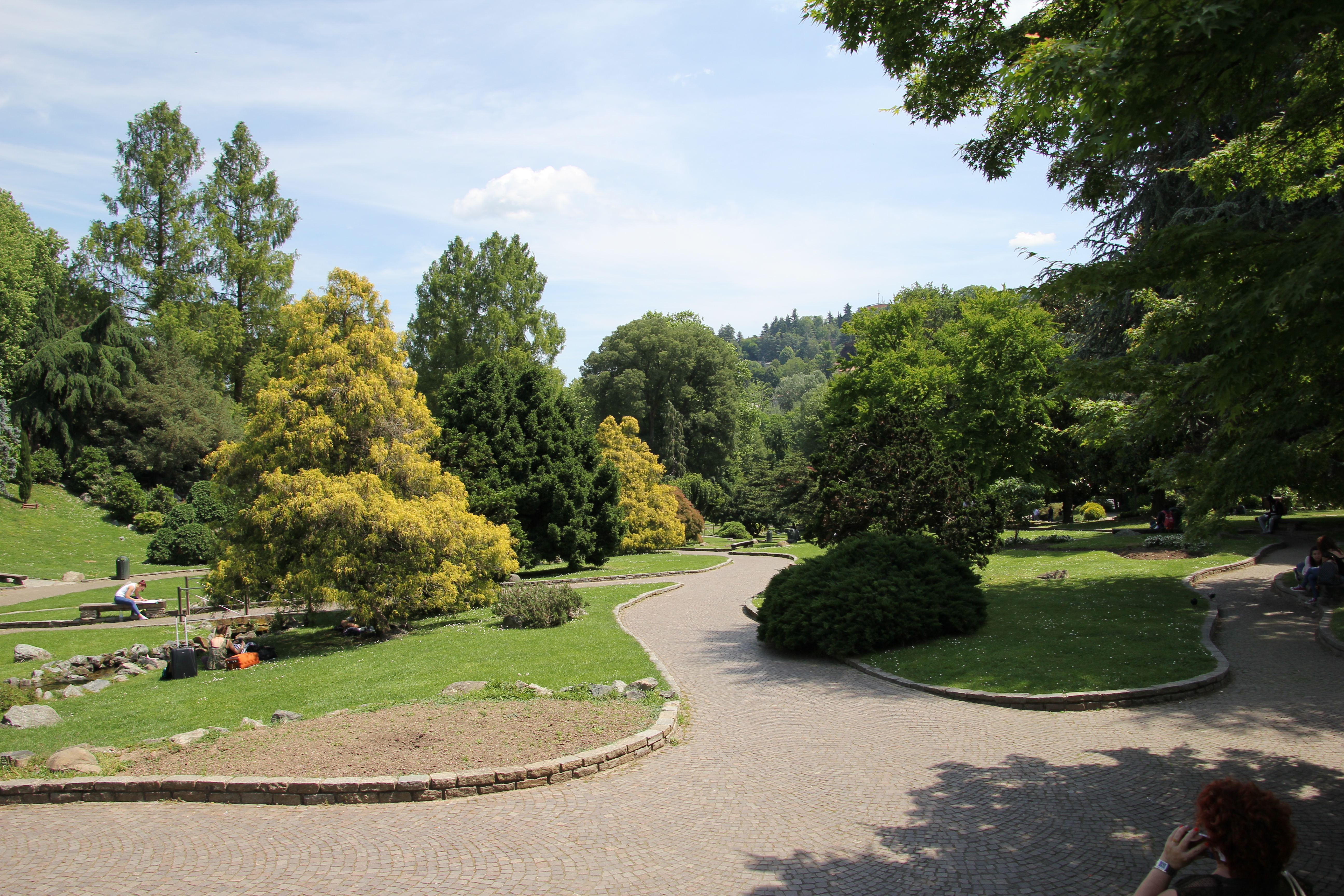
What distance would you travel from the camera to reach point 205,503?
1364 inches

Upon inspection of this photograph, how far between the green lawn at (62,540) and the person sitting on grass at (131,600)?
467 inches

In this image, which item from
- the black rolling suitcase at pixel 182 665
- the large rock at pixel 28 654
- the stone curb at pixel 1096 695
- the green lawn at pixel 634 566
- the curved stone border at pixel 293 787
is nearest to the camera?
the curved stone border at pixel 293 787

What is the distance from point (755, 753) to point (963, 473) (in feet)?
34.0

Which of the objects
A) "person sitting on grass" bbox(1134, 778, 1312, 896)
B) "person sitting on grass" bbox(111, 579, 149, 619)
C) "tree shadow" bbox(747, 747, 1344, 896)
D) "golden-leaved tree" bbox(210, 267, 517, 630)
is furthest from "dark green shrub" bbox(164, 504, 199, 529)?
"person sitting on grass" bbox(1134, 778, 1312, 896)

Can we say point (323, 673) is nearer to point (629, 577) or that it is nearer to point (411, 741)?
point (411, 741)

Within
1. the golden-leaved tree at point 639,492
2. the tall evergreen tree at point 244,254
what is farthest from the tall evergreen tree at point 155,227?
the golden-leaved tree at point 639,492

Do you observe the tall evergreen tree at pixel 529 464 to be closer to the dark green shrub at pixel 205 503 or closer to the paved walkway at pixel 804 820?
the dark green shrub at pixel 205 503

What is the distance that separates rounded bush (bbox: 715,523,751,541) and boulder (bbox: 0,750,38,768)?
134ft

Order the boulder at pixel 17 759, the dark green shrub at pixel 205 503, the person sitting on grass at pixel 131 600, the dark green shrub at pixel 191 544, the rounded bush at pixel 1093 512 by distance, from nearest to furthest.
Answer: the boulder at pixel 17 759, the person sitting on grass at pixel 131 600, the dark green shrub at pixel 191 544, the dark green shrub at pixel 205 503, the rounded bush at pixel 1093 512

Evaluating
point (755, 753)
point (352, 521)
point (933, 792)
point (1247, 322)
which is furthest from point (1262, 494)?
point (352, 521)

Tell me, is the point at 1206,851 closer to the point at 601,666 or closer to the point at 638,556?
the point at 601,666

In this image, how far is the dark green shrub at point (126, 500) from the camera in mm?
38281

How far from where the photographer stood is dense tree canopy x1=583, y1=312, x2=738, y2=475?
55.8m

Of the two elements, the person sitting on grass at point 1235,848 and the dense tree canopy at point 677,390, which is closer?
the person sitting on grass at point 1235,848
